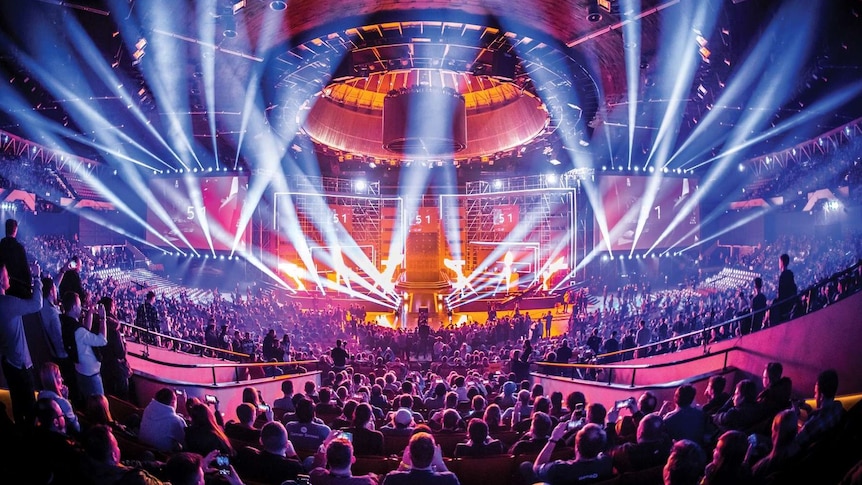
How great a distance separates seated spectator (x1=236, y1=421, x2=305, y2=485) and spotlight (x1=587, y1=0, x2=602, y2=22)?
7.58 metres

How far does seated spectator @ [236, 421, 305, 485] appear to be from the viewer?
156 inches

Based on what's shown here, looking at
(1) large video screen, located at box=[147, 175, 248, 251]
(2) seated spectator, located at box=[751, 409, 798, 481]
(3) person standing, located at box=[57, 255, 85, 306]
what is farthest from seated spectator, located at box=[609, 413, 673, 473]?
(1) large video screen, located at box=[147, 175, 248, 251]

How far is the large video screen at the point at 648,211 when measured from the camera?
81.3 feet

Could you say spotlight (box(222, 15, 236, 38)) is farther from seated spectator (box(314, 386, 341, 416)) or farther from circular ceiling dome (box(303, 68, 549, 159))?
circular ceiling dome (box(303, 68, 549, 159))

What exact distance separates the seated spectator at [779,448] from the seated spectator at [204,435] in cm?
429

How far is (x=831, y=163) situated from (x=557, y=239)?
1272 centimetres

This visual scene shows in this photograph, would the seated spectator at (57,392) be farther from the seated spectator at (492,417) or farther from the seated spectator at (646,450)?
the seated spectator at (646,450)

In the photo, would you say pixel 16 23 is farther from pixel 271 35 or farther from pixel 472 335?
pixel 472 335

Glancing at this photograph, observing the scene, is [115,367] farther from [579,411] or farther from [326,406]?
[579,411]

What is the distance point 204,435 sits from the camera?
14.3ft

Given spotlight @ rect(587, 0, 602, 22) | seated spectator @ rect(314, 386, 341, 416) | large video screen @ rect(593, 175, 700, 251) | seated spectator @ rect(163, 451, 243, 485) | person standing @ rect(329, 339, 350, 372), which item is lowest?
person standing @ rect(329, 339, 350, 372)

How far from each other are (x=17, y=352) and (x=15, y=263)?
120cm

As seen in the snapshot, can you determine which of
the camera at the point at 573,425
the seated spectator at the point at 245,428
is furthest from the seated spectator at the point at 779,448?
the seated spectator at the point at 245,428

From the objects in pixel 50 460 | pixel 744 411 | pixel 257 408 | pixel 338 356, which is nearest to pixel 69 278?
pixel 257 408
